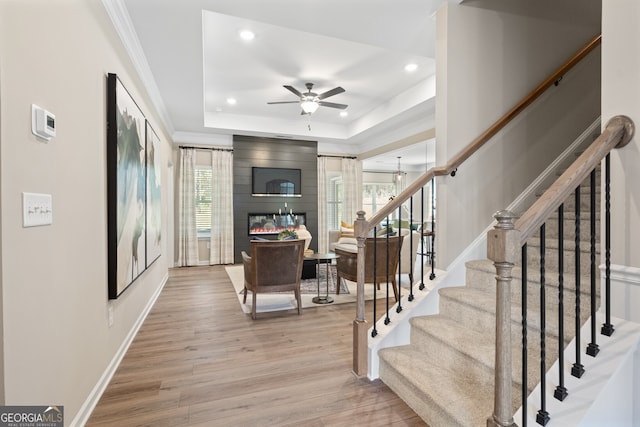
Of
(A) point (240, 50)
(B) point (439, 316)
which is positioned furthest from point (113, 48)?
(B) point (439, 316)

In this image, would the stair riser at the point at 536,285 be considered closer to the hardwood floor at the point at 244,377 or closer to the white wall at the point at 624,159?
the white wall at the point at 624,159

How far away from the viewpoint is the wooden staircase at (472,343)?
5.49 feet

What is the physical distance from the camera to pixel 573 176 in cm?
131

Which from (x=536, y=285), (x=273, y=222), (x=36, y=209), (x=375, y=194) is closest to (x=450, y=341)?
(x=536, y=285)

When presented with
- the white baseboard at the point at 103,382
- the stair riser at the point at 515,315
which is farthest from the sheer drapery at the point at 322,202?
the stair riser at the point at 515,315

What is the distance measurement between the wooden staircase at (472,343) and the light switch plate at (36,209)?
2015 mm

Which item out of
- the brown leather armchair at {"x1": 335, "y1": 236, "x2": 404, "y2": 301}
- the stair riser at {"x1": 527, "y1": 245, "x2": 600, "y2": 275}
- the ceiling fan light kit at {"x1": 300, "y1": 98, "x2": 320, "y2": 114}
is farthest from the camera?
the ceiling fan light kit at {"x1": 300, "y1": 98, "x2": 320, "y2": 114}

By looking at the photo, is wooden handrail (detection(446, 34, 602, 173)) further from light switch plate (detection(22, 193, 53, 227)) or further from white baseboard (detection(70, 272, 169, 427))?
white baseboard (detection(70, 272, 169, 427))

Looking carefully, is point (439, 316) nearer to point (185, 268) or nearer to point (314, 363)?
point (314, 363)

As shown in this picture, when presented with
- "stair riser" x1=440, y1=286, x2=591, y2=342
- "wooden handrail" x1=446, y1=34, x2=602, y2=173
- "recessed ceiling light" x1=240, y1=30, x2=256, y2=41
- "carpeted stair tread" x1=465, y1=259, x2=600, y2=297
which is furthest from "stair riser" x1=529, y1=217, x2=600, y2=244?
"recessed ceiling light" x1=240, y1=30, x2=256, y2=41

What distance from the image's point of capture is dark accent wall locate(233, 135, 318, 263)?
7.13 m

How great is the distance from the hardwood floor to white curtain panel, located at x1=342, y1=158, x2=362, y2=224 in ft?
14.6

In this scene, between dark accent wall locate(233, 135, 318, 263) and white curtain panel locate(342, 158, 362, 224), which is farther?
white curtain panel locate(342, 158, 362, 224)

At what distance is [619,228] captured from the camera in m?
1.48
